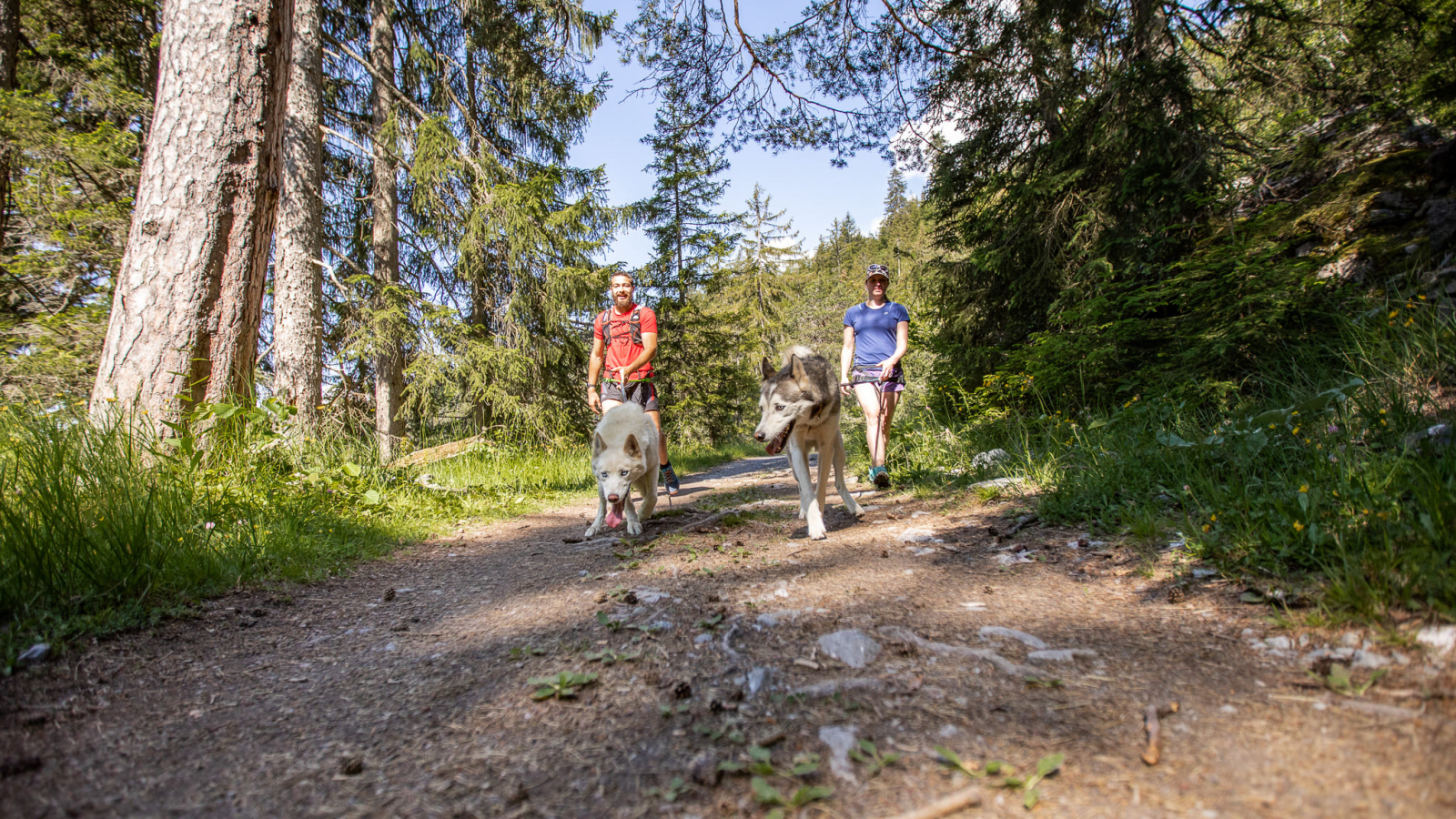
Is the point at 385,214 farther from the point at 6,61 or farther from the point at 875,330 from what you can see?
the point at 875,330

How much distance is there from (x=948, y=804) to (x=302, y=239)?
950 cm

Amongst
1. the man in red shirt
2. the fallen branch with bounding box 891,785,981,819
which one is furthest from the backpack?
the fallen branch with bounding box 891,785,981,819

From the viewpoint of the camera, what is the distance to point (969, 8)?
24.1ft

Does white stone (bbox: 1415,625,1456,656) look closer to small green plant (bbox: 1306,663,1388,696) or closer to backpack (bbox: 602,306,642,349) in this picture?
small green plant (bbox: 1306,663,1388,696)

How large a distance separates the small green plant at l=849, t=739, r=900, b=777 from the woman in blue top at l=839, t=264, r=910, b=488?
4559 millimetres

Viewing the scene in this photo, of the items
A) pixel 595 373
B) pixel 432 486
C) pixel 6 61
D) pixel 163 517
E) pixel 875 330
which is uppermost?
pixel 6 61

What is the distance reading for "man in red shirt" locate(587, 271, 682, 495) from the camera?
21.4 ft

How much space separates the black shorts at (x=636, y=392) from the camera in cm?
657

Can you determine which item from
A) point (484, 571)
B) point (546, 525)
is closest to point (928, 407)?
point (546, 525)

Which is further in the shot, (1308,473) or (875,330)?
(875,330)

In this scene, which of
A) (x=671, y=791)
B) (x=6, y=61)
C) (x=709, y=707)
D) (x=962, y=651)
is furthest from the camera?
(x=6, y=61)

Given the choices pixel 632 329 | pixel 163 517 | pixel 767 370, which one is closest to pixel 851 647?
pixel 767 370

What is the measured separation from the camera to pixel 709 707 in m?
1.92

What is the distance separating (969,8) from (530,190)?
22.5ft
